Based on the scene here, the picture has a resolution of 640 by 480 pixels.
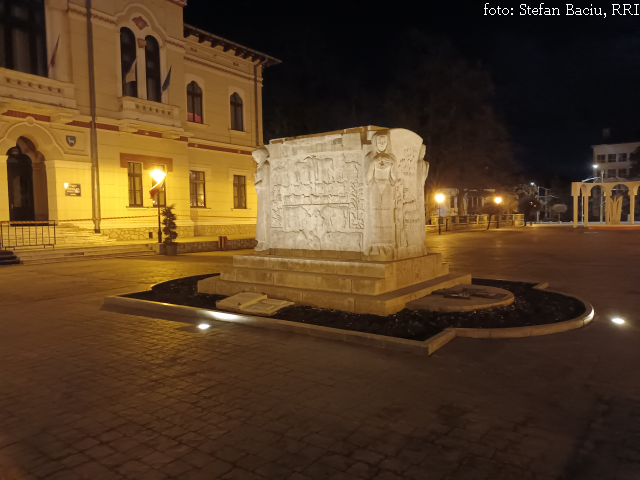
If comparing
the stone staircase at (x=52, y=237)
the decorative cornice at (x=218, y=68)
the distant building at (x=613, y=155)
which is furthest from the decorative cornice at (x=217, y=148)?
the distant building at (x=613, y=155)

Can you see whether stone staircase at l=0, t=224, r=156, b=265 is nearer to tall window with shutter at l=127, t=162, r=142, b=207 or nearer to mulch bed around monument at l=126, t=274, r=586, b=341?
tall window with shutter at l=127, t=162, r=142, b=207

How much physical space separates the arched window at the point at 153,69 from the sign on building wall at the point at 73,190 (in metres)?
5.85

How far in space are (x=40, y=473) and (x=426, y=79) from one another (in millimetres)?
38389

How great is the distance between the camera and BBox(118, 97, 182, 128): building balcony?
20.2 m

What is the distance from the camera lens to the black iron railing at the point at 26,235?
1625 centimetres

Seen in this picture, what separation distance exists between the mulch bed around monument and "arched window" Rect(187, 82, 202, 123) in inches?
744

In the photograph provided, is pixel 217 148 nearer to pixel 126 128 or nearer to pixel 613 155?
pixel 126 128

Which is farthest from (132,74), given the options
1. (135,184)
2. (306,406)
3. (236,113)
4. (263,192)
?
(306,406)

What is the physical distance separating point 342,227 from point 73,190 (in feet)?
50.3

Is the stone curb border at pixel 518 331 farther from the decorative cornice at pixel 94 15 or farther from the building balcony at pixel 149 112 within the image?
the decorative cornice at pixel 94 15

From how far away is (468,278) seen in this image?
885 centimetres

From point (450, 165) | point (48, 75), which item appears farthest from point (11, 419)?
point (450, 165)

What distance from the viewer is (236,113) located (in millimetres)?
27266

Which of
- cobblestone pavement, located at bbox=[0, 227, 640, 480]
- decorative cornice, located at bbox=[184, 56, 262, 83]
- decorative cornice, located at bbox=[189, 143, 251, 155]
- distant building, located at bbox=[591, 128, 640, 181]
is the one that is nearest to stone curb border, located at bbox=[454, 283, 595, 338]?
cobblestone pavement, located at bbox=[0, 227, 640, 480]
